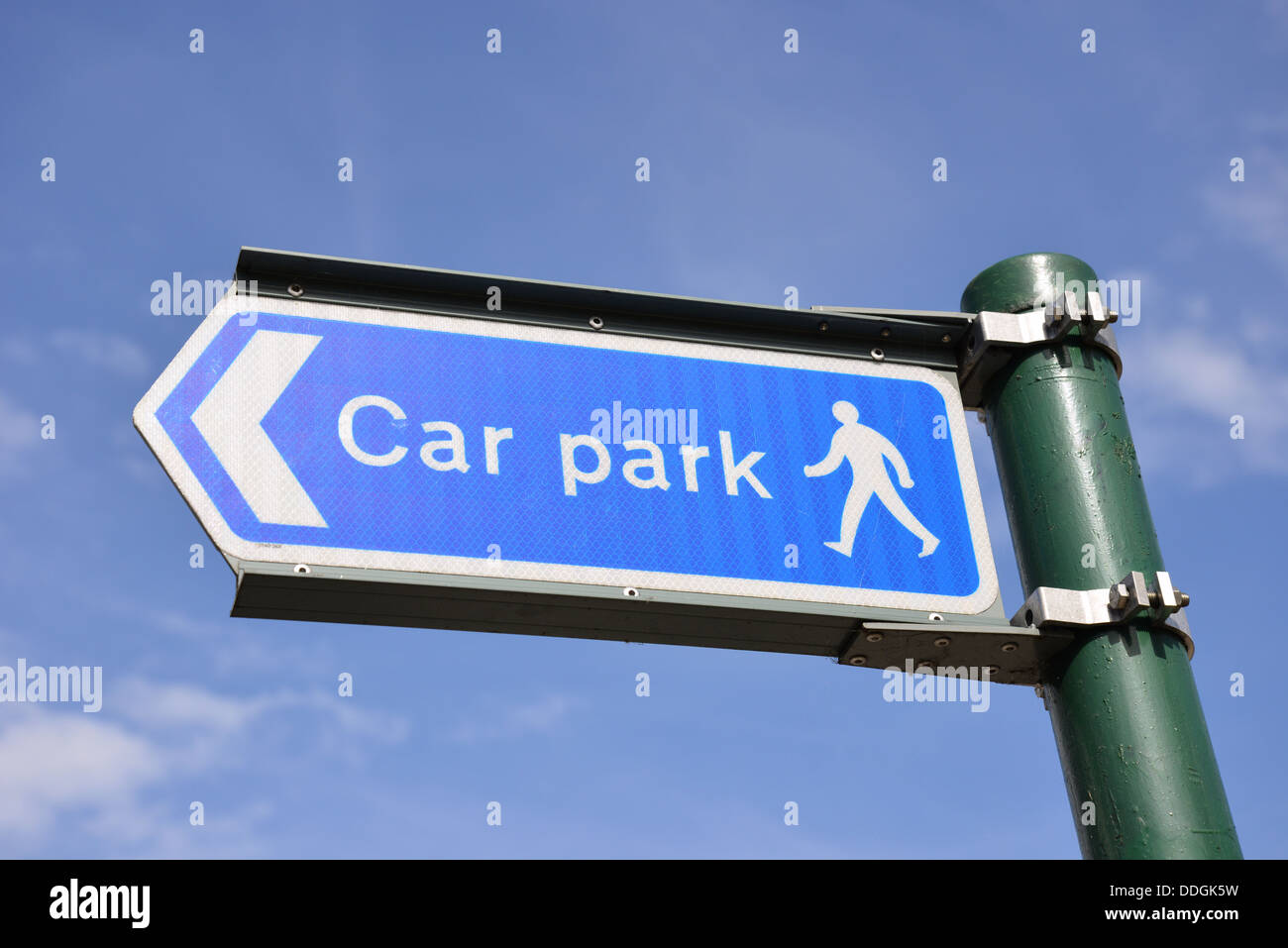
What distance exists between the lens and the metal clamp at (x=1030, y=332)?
4.07 m

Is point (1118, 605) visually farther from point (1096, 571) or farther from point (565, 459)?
point (565, 459)

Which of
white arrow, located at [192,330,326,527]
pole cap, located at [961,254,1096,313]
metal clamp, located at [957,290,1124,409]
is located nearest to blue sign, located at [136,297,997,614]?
white arrow, located at [192,330,326,527]

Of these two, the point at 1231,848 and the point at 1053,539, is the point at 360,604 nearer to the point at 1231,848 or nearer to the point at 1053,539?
the point at 1053,539

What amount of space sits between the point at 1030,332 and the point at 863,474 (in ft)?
2.11

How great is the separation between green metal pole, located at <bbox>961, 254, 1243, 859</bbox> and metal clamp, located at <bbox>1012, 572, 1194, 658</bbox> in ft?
0.11

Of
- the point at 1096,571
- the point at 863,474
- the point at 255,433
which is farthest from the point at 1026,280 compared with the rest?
the point at 255,433

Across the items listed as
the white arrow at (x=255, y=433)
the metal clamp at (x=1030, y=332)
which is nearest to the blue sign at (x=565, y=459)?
the white arrow at (x=255, y=433)

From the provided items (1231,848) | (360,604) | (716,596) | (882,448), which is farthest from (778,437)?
(1231,848)

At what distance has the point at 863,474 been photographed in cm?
393

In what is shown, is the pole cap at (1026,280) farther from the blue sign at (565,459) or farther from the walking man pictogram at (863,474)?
the walking man pictogram at (863,474)

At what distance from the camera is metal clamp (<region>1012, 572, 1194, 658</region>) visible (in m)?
3.62

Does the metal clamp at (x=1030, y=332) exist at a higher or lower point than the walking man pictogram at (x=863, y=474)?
higher

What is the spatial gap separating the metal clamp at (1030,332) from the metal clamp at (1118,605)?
0.71 m

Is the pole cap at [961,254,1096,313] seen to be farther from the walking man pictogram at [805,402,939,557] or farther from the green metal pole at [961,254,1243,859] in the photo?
the walking man pictogram at [805,402,939,557]
